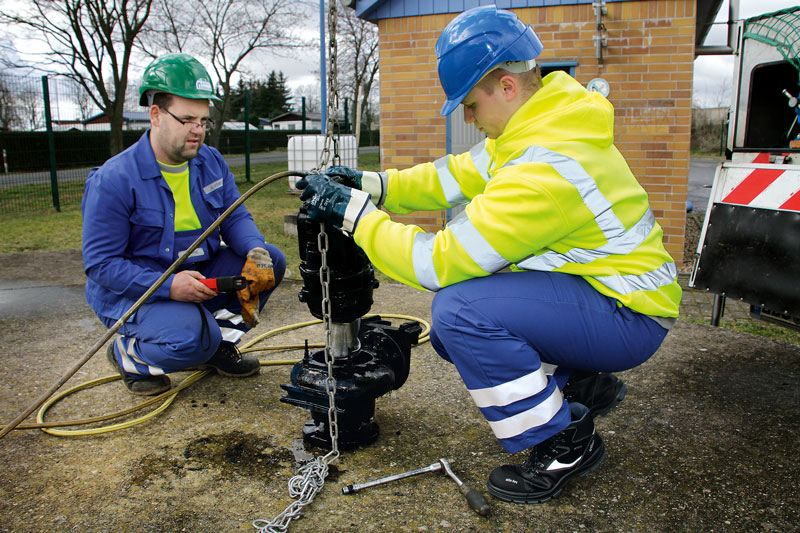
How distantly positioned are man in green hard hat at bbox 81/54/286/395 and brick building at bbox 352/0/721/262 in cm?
360

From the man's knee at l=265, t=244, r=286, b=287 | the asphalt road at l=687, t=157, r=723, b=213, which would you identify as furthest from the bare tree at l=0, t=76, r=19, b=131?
the asphalt road at l=687, t=157, r=723, b=213

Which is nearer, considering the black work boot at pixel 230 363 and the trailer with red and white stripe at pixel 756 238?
the trailer with red and white stripe at pixel 756 238

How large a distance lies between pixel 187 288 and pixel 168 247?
0.95 feet

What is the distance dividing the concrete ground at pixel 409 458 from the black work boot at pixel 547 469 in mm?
50

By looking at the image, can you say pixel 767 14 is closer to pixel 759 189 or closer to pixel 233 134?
pixel 759 189

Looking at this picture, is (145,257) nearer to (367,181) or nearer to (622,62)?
(367,181)

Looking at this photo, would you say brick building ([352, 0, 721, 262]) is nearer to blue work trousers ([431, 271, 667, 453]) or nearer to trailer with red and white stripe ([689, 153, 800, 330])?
trailer with red and white stripe ([689, 153, 800, 330])

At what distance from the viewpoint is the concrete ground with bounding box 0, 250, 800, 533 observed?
2.23 meters

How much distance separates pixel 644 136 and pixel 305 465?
5.33 metres

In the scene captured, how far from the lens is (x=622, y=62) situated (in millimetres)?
6547

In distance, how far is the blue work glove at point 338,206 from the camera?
2.27 metres

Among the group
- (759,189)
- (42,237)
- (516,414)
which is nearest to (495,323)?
(516,414)

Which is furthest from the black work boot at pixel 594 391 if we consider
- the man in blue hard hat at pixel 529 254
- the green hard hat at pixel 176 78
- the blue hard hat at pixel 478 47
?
the green hard hat at pixel 176 78

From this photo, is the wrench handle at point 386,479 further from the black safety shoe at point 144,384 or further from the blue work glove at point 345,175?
the black safety shoe at point 144,384
